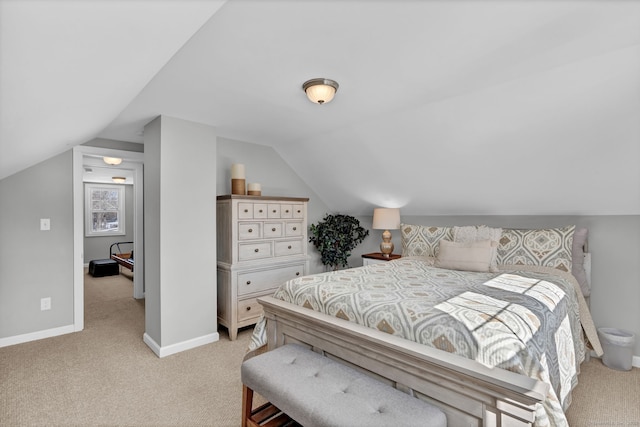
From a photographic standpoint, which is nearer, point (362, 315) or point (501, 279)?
point (362, 315)

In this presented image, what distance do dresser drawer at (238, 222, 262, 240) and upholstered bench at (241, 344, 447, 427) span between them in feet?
5.68

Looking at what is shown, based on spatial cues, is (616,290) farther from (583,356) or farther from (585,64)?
(585,64)

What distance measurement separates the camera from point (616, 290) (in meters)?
2.78

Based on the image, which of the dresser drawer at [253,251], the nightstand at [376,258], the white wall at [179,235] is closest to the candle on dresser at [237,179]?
the white wall at [179,235]

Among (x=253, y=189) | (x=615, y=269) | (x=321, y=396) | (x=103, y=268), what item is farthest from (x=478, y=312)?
(x=103, y=268)

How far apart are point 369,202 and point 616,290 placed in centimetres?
265

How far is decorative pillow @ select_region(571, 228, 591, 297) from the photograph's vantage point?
2.81 meters

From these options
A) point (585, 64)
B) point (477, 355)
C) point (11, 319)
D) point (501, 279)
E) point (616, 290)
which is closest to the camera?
point (477, 355)

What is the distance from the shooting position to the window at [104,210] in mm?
7637

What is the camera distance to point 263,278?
3.62m

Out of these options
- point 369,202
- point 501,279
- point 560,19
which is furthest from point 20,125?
point 369,202

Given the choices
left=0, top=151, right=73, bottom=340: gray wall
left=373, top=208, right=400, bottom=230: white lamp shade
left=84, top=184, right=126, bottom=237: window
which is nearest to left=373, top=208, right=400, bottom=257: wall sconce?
left=373, top=208, right=400, bottom=230: white lamp shade

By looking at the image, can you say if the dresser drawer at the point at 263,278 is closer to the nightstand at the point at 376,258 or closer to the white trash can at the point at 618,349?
the nightstand at the point at 376,258

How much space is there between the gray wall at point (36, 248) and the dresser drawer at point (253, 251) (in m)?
1.88
